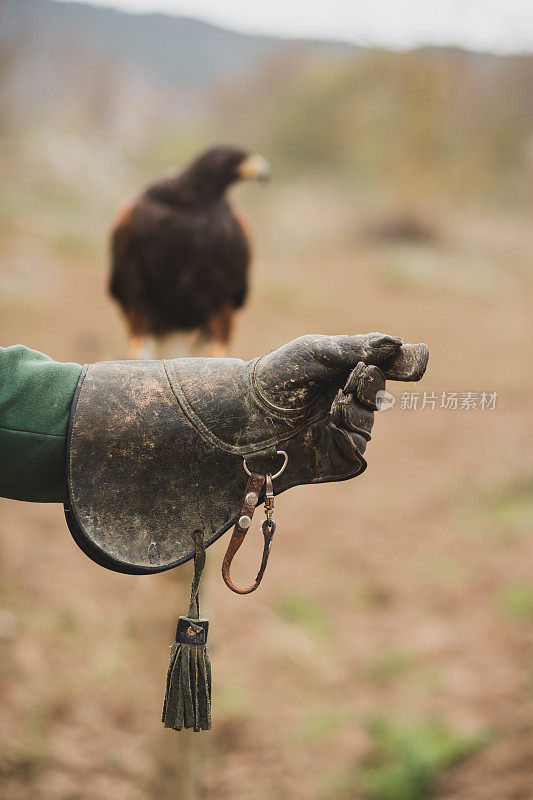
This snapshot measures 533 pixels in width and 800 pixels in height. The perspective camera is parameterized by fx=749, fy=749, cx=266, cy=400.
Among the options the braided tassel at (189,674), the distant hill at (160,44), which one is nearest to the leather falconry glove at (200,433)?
the braided tassel at (189,674)

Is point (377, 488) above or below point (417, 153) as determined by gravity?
below

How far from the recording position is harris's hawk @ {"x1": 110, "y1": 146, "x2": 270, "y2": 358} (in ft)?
9.61

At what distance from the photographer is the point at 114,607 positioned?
433 cm

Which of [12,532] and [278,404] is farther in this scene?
[12,532]

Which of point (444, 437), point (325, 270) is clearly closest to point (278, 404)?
point (444, 437)

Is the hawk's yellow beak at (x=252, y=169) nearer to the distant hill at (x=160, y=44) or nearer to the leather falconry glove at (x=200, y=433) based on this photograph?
the leather falconry glove at (x=200, y=433)

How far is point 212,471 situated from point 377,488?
509cm

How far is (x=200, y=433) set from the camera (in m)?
1.16

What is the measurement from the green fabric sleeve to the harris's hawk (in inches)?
71.6

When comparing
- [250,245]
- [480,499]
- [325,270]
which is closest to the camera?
[250,245]

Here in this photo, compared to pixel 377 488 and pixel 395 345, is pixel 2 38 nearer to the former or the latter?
pixel 377 488

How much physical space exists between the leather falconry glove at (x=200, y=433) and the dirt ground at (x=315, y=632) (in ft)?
2.85

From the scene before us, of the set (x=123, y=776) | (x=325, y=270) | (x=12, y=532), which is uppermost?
(x=325, y=270)

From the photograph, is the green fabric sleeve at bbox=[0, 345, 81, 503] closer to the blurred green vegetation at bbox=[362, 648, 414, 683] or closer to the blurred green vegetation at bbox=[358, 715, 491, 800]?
the blurred green vegetation at bbox=[358, 715, 491, 800]
